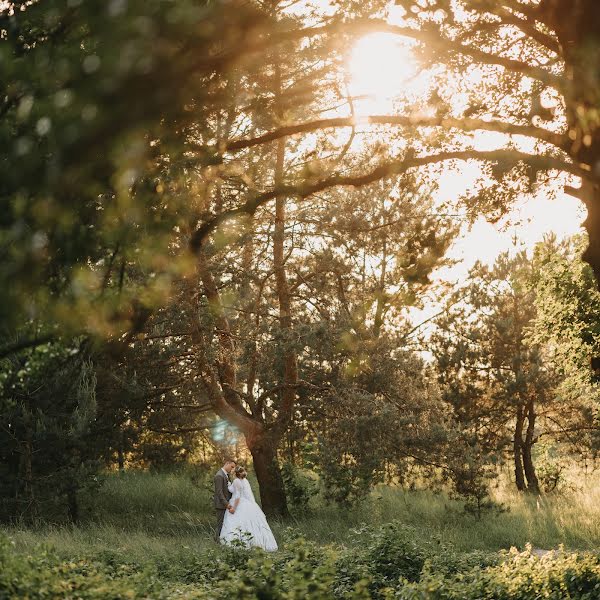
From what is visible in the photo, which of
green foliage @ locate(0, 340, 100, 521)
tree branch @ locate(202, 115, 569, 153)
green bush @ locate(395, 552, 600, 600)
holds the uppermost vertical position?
tree branch @ locate(202, 115, 569, 153)

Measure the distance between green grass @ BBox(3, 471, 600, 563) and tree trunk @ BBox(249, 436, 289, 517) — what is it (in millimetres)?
562

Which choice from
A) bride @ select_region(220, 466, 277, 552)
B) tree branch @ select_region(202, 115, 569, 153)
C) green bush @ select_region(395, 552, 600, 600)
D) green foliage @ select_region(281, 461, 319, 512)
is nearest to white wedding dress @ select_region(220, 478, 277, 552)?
bride @ select_region(220, 466, 277, 552)

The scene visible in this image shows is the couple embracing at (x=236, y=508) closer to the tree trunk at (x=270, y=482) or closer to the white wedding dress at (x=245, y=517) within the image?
the white wedding dress at (x=245, y=517)

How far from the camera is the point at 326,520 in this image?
19.7m

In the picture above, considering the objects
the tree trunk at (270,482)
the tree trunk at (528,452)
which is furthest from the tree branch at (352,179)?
the tree trunk at (528,452)

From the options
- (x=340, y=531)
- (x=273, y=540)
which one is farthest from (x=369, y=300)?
(x=340, y=531)

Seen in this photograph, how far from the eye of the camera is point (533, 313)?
26.9m

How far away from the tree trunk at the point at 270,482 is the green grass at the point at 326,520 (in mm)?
562

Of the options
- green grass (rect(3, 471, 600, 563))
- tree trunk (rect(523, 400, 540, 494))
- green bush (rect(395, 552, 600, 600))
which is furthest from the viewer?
tree trunk (rect(523, 400, 540, 494))

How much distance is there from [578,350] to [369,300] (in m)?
14.2

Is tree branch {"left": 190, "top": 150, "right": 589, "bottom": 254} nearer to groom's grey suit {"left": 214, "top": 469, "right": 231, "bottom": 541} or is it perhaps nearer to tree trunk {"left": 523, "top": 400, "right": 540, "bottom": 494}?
groom's grey suit {"left": 214, "top": 469, "right": 231, "bottom": 541}

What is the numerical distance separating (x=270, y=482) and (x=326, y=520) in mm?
1892

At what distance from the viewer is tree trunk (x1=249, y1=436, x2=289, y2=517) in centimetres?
2061

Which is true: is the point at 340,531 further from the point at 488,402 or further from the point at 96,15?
the point at 96,15
